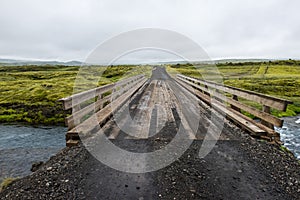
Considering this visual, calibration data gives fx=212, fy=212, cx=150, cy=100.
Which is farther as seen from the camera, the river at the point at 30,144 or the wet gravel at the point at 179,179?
the river at the point at 30,144

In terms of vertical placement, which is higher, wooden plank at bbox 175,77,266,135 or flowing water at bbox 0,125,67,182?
wooden plank at bbox 175,77,266,135

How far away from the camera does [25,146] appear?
9508mm

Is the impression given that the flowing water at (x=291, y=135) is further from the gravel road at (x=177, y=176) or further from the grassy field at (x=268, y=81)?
the gravel road at (x=177, y=176)

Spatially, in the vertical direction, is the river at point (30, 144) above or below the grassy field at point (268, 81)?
below

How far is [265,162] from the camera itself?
4.40 metres

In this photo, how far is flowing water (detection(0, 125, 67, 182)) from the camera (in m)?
7.15

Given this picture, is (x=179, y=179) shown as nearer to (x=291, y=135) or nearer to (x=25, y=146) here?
(x=25, y=146)

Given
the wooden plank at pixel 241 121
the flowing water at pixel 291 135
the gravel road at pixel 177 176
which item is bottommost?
the flowing water at pixel 291 135

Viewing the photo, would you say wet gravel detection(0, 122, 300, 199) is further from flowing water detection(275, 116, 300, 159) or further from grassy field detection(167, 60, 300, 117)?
grassy field detection(167, 60, 300, 117)

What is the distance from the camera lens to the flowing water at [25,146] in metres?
7.15

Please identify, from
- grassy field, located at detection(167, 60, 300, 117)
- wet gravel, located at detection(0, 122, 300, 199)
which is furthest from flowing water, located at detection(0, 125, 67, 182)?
grassy field, located at detection(167, 60, 300, 117)

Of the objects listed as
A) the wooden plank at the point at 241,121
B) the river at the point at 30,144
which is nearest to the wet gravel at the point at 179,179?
the wooden plank at the point at 241,121

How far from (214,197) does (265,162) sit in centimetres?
185

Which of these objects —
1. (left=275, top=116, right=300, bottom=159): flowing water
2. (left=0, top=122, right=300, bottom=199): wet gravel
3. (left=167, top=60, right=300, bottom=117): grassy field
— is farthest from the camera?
(left=167, top=60, right=300, bottom=117): grassy field
